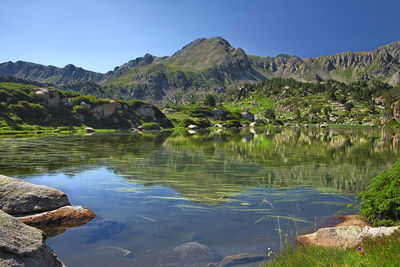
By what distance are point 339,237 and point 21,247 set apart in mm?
9052

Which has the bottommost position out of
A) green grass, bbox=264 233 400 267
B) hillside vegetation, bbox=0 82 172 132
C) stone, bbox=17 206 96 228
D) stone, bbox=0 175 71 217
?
stone, bbox=17 206 96 228

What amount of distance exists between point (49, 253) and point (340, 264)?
704cm

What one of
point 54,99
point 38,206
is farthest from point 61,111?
point 38,206

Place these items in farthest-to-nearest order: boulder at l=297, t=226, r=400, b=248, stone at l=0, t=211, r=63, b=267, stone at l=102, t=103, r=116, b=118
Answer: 1. stone at l=102, t=103, r=116, b=118
2. boulder at l=297, t=226, r=400, b=248
3. stone at l=0, t=211, r=63, b=267

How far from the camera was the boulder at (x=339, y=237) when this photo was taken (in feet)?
24.8

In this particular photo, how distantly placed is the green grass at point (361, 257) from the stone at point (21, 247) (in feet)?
18.6

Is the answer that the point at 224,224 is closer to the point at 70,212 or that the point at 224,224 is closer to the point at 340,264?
the point at 340,264

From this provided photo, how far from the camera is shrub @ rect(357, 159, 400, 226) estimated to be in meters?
9.06

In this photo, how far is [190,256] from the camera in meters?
7.71

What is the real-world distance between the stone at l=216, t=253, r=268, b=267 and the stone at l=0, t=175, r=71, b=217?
8.52 meters

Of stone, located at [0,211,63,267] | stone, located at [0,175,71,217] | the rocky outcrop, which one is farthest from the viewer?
stone, located at [0,175,71,217]

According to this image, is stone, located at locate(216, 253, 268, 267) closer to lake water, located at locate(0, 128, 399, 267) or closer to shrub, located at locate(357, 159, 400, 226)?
lake water, located at locate(0, 128, 399, 267)

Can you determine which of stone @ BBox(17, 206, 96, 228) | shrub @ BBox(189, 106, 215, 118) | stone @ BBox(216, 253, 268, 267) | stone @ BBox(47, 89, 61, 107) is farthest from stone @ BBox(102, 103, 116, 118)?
stone @ BBox(216, 253, 268, 267)

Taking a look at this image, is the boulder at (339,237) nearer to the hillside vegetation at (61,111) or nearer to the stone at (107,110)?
the hillside vegetation at (61,111)
